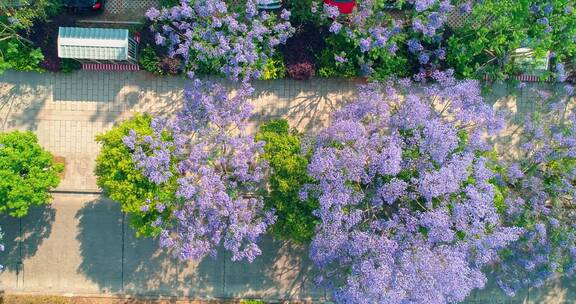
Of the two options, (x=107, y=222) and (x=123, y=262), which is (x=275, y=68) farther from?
(x=123, y=262)

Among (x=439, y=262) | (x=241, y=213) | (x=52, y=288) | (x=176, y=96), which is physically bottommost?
(x=52, y=288)

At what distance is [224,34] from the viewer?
73.9ft

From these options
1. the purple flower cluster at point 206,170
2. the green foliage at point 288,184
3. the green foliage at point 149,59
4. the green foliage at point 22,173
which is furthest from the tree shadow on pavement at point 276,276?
the green foliage at point 149,59

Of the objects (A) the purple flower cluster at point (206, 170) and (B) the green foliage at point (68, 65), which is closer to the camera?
(A) the purple flower cluster at point (206, 170)

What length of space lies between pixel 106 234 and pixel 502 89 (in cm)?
2408

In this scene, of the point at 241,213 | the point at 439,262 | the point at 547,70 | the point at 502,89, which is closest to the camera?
the point at 439,262

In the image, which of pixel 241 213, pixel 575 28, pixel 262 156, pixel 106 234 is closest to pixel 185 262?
pixel 106 234

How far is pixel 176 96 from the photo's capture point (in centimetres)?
2692

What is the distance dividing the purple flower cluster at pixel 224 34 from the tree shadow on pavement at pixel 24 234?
12.3m

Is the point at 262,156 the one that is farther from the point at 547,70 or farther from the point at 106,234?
the point at 547,70

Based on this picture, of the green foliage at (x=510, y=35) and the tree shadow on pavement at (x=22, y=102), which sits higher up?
the green foliage at (x=510, y=35)

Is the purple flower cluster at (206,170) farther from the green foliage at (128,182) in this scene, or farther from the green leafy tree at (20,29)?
the green leafy tree at (20,29)

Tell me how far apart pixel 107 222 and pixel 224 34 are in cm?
1295

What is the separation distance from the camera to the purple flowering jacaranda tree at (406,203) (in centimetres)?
2025
